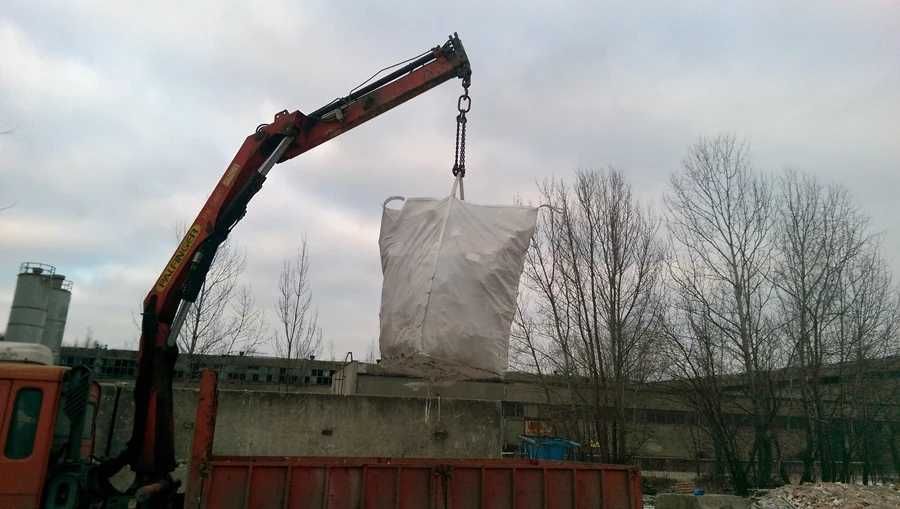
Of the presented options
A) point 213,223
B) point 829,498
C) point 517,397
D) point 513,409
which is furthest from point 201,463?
point 517,397

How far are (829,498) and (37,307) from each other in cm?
1666

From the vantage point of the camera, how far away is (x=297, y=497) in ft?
18.2

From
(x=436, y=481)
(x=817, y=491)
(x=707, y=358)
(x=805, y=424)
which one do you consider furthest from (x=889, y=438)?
(x=436, y=481)

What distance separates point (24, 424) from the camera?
16.1 feet

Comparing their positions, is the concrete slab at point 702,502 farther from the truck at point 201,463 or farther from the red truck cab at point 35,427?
the red truck cab at point 35,427

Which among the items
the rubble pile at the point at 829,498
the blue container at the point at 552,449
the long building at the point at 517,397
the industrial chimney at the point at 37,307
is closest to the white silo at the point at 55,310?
the industrial chimney at the point at 37,307

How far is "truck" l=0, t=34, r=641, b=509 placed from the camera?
4961 millimetres

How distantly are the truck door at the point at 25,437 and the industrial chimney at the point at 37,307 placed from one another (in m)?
5.61

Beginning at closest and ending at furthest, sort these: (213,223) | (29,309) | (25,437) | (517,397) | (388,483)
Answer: (25,437) < (388,483) < (213,223) < (29,309) < (517,397)

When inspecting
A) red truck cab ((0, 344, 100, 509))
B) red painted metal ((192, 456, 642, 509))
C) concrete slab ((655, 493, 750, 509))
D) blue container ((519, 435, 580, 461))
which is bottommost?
concrete slab ((655, 493, 750, 509))

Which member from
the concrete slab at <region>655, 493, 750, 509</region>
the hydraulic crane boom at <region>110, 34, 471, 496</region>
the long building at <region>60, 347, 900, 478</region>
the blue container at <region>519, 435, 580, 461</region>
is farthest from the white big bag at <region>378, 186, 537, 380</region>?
the blue container at <region>519, 435, 580, 461</region>

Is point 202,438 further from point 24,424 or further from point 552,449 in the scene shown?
point 552,449

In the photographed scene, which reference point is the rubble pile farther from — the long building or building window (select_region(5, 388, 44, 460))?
building window (select_region(5, 388, 44, 460))

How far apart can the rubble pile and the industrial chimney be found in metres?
15.2
